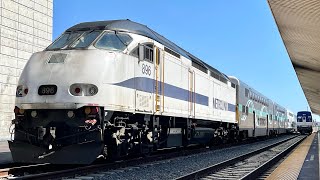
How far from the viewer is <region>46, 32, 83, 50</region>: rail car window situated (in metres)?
10.3

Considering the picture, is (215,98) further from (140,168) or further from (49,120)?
(49,120)

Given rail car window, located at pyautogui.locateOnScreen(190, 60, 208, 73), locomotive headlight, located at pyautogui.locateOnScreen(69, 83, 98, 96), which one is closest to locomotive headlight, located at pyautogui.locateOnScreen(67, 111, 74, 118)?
locomotive headlight, located at pyautogui.locateOnScreen(69, 83, 98, 96)

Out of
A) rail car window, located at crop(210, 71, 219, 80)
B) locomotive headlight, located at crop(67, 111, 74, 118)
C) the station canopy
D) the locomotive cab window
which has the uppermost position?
the station canopy

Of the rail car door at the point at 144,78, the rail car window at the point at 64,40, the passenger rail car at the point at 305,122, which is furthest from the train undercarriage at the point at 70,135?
the passenger rail car at the point at 305,122

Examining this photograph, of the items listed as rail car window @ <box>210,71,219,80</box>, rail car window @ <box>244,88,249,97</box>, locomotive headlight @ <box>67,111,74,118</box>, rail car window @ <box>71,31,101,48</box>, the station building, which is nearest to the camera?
locomotive headlight @ <box>67,111,74,118</box>

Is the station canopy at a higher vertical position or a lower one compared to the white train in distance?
higher

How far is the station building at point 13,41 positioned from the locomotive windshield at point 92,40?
18823 millimetres

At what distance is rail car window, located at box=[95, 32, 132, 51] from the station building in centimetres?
1947

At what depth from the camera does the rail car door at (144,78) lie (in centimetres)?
1054

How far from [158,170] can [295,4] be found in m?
5.77

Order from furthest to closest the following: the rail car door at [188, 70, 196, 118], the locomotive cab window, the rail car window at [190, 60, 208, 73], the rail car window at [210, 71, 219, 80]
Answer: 1. the rail car window at [210, 71, 219, 80]
2. the rail car window at [190, 60, 208, 73]
3. the rail car door at [188, 70, 196, 118]
4. the locomotive cab window

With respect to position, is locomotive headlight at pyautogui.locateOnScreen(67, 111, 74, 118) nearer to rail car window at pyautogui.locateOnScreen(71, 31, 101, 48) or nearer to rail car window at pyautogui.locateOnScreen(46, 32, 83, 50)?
rail car window at pyautogui.locateOnScreen(71, 31, 101, 48)

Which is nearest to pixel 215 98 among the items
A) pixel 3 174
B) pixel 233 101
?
pixel 233 101

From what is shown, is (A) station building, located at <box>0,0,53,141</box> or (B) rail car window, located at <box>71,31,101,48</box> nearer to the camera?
(B) rail car window, located at <box>71,31,101,48</box>
